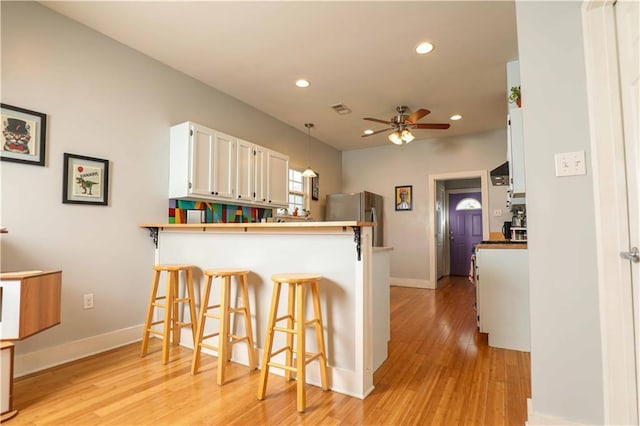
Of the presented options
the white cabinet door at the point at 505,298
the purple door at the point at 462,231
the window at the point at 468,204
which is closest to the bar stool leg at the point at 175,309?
the white cabinet door at the point at 505,298

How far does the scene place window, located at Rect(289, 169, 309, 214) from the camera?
203 inches

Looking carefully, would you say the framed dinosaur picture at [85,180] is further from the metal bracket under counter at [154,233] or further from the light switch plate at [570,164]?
the light switch plate at [570,164]

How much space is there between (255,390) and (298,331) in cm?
53

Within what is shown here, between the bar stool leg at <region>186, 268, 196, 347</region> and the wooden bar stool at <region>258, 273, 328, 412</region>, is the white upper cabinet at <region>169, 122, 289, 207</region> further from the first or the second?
the wooden bar stool at <region>258, 273, 328, 412</region>

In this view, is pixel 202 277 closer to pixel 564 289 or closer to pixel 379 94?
pixel 564 289

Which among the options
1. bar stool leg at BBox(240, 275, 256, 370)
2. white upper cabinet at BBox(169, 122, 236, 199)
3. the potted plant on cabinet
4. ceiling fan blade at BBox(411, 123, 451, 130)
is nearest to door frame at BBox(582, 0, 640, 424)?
the potted plant on cabinet

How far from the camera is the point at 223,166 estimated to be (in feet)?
11.6

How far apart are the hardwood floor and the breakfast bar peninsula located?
0.16 meters

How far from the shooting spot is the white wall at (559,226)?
144cm

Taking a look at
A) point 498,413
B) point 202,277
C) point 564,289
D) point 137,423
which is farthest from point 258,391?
point 564,289

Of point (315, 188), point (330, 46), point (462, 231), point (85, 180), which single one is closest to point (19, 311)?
point (85, 180)

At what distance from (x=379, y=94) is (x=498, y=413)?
3317 mm

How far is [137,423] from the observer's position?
1.64 meters

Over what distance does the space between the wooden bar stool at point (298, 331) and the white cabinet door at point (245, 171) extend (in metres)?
1.97
